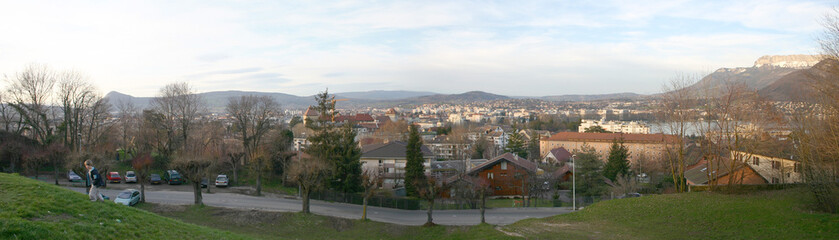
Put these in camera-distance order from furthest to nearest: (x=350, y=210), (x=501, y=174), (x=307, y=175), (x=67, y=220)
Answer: (x=501, y=174), (x=350, y=210), (x=307, y=175), (x=67, y=220)

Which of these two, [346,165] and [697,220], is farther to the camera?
[346,165]

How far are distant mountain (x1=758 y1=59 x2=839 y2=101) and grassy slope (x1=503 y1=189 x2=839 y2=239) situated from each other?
180 inches

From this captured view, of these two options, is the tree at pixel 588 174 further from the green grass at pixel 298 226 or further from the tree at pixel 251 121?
the tree at pixel 251 121

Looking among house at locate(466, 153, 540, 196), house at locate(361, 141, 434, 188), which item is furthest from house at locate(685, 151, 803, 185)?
house at locate(361, 141, 434, 188)

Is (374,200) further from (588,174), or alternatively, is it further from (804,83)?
(804,83)

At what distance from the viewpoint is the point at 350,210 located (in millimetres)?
27562

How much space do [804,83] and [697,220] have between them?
295 inches

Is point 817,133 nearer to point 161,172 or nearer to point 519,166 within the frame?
point 519,166

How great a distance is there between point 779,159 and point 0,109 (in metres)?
58.8

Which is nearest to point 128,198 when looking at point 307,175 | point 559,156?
point 307,175

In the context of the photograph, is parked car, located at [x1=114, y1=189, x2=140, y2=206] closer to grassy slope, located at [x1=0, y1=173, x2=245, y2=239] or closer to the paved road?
the paved road

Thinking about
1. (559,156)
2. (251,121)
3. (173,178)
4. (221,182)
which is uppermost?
(251,121)

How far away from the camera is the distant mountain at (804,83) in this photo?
15.3m

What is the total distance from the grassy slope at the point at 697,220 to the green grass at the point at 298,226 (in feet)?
12.2
